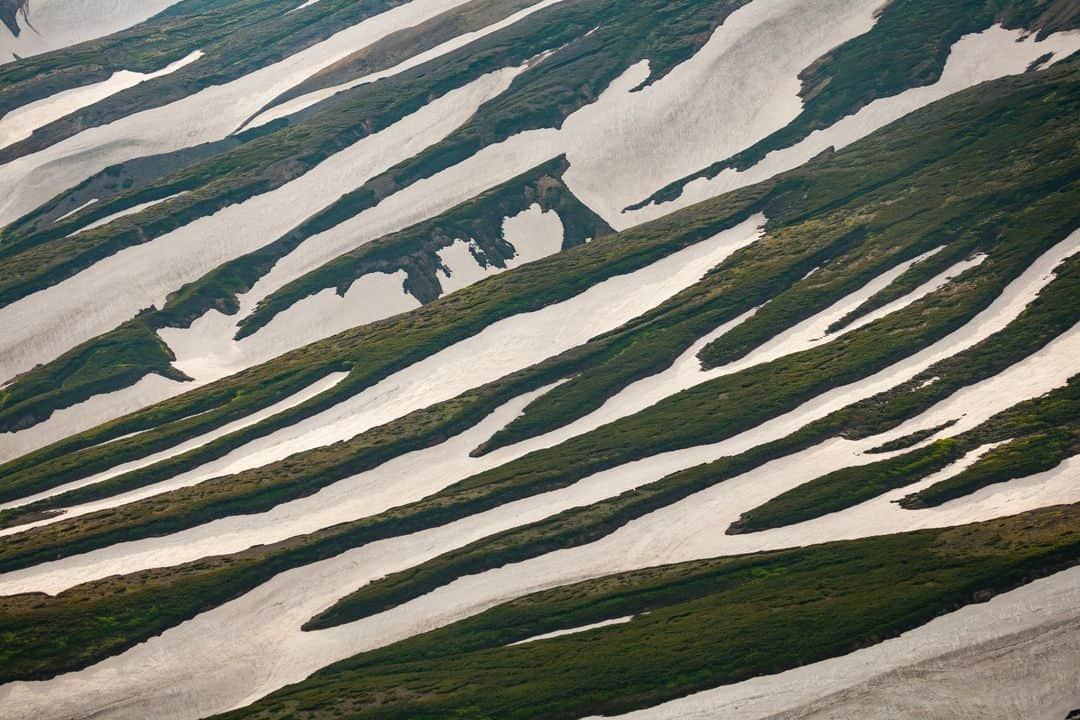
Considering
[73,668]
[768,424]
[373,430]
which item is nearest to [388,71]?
[373,430]

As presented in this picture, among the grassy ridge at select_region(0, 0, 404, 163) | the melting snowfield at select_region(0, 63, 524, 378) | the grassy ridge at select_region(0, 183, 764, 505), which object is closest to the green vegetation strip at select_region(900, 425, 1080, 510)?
the grassy ridge at select_region(0, 183, 764, 505)

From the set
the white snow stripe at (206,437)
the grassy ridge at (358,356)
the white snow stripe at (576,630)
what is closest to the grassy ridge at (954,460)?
the white snow stripe at (576,630)

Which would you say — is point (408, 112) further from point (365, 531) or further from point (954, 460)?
point (954, 460)

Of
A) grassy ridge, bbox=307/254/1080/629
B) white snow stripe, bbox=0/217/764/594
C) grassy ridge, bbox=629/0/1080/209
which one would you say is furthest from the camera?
grassy ridge, bbox=629/0/1080/209

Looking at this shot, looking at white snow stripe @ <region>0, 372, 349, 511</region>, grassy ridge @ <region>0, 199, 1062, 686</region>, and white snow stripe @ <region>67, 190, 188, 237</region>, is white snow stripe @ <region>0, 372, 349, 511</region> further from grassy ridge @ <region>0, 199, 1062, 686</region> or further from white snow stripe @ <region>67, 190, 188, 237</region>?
white snow stripe @ <region>67, 190, 188, 237</region>

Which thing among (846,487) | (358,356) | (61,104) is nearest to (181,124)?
(61,104)
